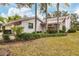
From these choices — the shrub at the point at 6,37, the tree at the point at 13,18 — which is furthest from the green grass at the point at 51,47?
the tree at the point at 13,18

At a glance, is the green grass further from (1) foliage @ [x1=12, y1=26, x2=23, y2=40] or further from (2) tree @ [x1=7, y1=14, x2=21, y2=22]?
(2) tree @ [x1=7, y1=14, x2=21, y2=22]

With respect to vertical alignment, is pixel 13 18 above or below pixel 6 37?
above

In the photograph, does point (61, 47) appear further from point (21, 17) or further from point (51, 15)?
point (21, 17)

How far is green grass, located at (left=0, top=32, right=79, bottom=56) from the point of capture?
1.88 metres

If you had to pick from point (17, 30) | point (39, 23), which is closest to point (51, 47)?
point (39, 23)

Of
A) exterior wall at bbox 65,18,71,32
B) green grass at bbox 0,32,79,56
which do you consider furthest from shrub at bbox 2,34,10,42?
exterior wall at bbox 65,18,71,32

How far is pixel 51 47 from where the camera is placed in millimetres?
1890

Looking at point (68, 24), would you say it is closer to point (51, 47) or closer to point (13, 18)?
point (51, 47)

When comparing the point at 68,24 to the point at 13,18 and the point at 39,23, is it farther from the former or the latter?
the point at 13,18

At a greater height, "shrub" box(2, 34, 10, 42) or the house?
the house

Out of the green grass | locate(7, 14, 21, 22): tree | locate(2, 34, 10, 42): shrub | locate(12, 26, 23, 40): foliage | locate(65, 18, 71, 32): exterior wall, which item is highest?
locate(7, 14, 21, 22): tree

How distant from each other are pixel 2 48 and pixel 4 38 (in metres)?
0.09

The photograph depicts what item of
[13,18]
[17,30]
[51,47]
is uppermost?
[13,18]

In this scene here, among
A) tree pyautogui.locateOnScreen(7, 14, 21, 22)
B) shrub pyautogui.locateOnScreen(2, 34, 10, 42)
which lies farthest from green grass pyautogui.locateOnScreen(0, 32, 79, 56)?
tree pyautogui.locateOnScreen(7, 14, 21, 22)
